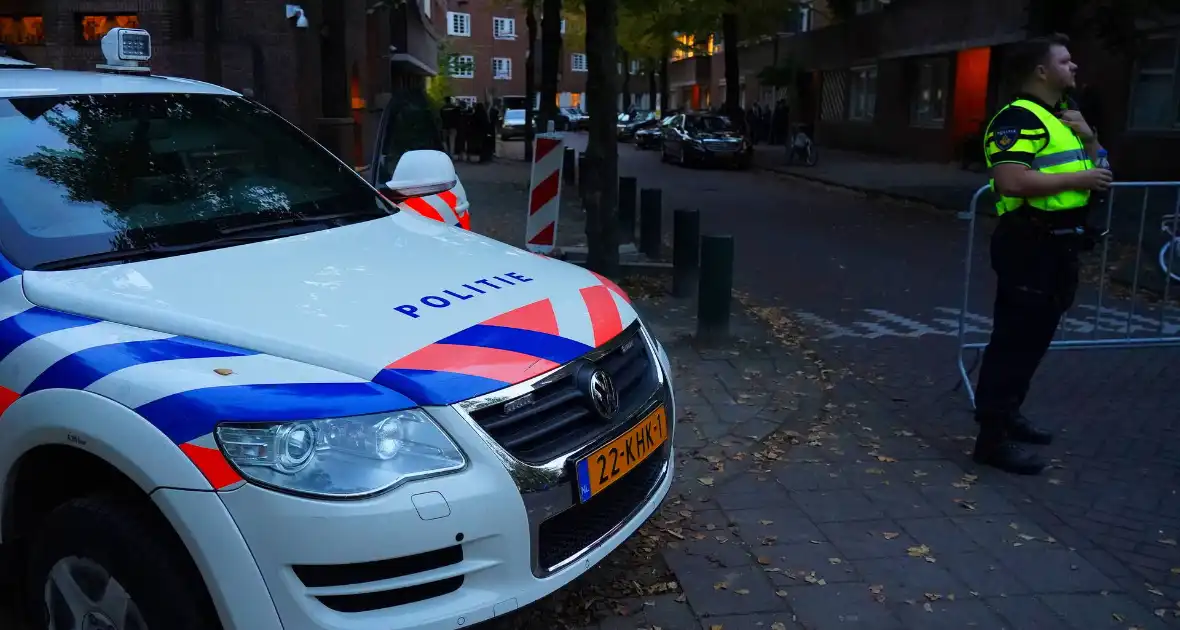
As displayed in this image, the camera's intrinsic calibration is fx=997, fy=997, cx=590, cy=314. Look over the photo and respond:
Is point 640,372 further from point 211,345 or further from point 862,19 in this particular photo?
point 862,19

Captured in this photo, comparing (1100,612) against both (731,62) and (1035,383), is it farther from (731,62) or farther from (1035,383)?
(731,62)

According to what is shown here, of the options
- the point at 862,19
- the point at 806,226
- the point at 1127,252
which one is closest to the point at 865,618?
→ the point at 1127,252

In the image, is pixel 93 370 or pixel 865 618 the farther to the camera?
pixel 865 618

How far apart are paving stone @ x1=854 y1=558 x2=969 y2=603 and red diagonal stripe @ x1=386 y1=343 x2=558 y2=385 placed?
176cm

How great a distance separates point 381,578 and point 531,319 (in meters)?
0.93

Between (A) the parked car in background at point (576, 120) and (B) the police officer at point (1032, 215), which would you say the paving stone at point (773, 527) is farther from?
(A) the parked car in background at point (576, 120)

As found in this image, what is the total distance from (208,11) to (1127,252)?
501 inches

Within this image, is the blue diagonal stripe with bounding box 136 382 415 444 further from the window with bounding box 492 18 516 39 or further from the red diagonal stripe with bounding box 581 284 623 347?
the window with bounding box 492 18 516 39

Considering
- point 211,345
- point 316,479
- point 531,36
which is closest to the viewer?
point 316,479

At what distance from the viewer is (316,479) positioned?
2.40m

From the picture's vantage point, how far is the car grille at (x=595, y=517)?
2.82 meters

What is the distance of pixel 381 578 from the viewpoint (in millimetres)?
2461

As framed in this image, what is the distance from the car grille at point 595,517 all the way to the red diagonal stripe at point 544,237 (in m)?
5.91

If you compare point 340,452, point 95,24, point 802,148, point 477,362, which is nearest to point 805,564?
point 477,362
